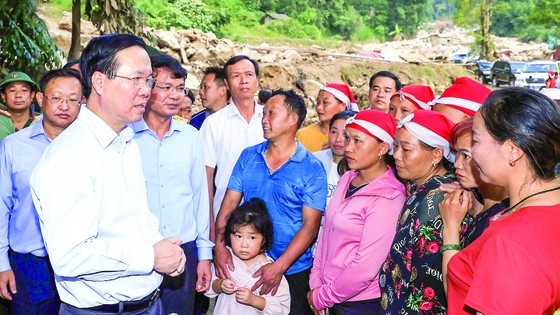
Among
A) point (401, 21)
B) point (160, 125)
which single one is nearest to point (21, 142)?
point (160, 125)

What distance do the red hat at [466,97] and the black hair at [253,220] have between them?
141 cm

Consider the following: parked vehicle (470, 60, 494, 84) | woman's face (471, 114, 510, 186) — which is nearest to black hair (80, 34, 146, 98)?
woman's face (471, 114, 510, 186)

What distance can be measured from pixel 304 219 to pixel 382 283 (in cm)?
84

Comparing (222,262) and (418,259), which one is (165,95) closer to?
(222,262)

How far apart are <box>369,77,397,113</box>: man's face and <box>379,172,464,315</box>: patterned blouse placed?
2.77 metres

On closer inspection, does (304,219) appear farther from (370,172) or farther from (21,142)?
(21,142)

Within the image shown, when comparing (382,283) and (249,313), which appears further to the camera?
(249,313)

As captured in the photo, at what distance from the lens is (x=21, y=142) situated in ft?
12.1

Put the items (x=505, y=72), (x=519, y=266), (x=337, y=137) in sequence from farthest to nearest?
(x=505, y=72) → (x=337, y=137) → (x=519, y=266)

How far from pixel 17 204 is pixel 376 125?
2223 millimetres

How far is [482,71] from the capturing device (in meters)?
32.5

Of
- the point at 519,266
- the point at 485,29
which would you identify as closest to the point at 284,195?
the point at 519,266

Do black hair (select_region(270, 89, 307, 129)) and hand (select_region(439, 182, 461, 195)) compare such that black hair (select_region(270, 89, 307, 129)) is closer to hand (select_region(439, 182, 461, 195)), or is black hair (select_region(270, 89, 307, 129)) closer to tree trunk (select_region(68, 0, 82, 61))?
hand (select_region(439, 182, 461, 195))

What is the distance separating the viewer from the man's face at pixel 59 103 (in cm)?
377
